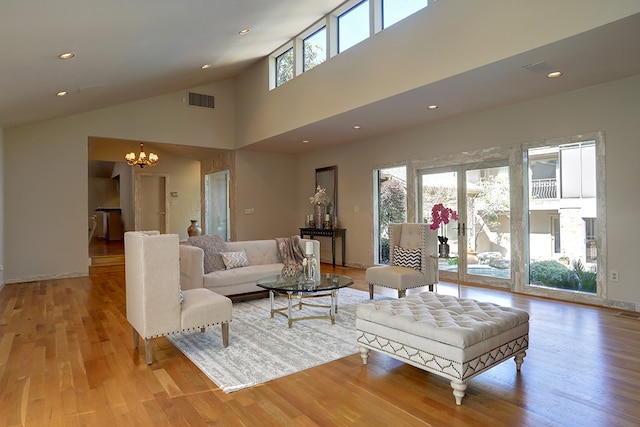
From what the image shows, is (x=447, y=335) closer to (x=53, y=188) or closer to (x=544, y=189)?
(x=544, y=189)

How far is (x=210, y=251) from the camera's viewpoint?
510 cm

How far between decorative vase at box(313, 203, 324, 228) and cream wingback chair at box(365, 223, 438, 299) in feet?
12.1

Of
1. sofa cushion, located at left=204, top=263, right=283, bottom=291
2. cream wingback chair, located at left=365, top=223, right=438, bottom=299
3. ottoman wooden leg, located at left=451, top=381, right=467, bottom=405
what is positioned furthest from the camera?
cream wingback chair, located at left=365, top=223, right=438, bottom=299

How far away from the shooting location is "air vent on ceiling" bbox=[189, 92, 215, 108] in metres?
8.70

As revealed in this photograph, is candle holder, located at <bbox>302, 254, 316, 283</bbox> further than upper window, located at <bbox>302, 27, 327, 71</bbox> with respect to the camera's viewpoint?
No

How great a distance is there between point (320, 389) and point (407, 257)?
2988 millimetres

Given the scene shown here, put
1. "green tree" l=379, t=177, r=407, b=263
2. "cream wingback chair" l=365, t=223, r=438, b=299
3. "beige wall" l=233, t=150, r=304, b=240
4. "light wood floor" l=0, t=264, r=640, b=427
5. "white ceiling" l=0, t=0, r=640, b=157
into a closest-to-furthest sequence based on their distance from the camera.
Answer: "light wood floor" l=0, t=264, r=640, b=427
"white ceiling" l=0, t=0, r=640, b=157
"cream wingback chair" l=365, t=223, r=438, b=299
"green tree" l=379, t=177, r=407, b=263
"beige wall" l=233, t=150, r=304, b=240

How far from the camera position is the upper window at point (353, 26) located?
582 centimetres

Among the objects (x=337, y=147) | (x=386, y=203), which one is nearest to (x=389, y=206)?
(x=386, y=203)

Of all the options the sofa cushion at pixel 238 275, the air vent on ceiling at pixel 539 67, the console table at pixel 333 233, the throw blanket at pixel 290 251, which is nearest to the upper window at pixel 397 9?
the air vent on ceiling at pixel 539 67

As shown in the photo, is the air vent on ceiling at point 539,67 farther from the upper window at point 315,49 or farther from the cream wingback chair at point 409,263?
the upper window at point 315,49

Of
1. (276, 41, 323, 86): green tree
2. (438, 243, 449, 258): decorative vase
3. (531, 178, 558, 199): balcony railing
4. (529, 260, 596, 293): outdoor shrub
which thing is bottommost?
(529, 260, 596, 293): outdoor shrub

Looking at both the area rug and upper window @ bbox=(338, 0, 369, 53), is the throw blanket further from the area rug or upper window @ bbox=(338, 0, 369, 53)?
upper window @ bbox=(338, 0, 369, 53)

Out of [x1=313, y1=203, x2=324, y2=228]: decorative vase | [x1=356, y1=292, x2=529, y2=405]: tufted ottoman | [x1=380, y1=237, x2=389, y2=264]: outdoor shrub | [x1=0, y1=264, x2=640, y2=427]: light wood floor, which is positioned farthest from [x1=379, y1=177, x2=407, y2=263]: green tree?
[x1=356, y1=292, x2=529, y2=405]: tufted ottoman
